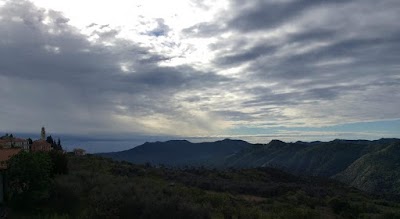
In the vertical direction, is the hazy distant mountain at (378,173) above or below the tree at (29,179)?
below

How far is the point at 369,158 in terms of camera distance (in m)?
146

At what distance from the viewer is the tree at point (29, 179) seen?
75.9 feet

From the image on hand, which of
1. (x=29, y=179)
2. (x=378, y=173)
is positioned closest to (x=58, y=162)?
(x=29, y=179)

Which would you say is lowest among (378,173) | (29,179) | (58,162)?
(378,173)

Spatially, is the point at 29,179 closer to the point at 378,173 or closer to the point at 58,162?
the point at 58,162

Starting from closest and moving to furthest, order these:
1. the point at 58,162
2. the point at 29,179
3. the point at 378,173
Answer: the point at 29,179
the point at 58,162
the point at 378,173

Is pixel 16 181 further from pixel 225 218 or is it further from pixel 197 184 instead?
pixel 197 184

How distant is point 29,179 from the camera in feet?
77.6

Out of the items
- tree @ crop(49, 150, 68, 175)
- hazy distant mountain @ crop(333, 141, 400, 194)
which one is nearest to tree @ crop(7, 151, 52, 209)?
tree @ crop(49, 150, 68, 175)

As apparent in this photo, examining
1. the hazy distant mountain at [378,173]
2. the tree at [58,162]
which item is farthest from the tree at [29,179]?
the hazy distant mountain at [378,173]

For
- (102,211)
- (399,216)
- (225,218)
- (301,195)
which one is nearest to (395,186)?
(301,195)

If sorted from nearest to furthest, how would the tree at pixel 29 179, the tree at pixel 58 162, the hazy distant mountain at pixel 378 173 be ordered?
1. the tree at pixel 29 179
2. the tree at pixel 58 162
3. the hazy distant mountain at pixel 378 173

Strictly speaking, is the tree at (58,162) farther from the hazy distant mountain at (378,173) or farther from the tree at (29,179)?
the hazy distant mountain at (378,173)

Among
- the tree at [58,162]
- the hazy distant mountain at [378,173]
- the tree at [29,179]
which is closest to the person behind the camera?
the tree at [29,179]
